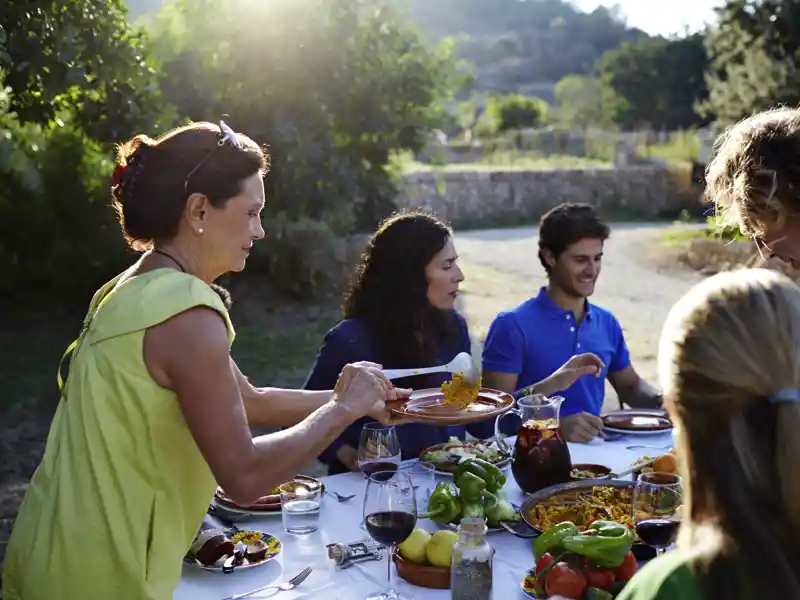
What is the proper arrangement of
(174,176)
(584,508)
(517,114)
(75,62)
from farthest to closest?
(517,114), (75,62), (584,508), (174,176)

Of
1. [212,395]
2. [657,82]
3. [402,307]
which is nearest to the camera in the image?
[212,395]

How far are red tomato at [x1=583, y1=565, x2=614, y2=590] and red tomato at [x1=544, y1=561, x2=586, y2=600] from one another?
0.05ft

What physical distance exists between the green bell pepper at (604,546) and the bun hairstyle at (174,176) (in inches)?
45.2

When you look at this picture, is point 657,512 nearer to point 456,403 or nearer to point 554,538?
point 554,538

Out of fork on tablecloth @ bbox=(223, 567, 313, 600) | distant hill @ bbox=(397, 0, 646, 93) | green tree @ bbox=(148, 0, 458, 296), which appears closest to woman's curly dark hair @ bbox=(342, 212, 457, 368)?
fork on tablecloth @ bbox=(223, 567, 313, 600)

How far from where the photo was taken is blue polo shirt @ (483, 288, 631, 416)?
4.21 meters

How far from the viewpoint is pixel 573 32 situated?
88250 mm

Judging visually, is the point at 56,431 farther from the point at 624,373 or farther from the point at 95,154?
the point at 95,154

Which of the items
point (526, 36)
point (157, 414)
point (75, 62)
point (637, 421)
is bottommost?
point (637, 421)

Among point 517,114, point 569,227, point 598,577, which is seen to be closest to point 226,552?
point 598,577

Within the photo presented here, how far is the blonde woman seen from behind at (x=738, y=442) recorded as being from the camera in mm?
1282

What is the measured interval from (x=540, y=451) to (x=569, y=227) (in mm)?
1613

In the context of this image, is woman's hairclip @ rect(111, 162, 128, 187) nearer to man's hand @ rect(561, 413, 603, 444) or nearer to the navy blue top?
the navy blue top

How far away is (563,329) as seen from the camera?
4.28 m
